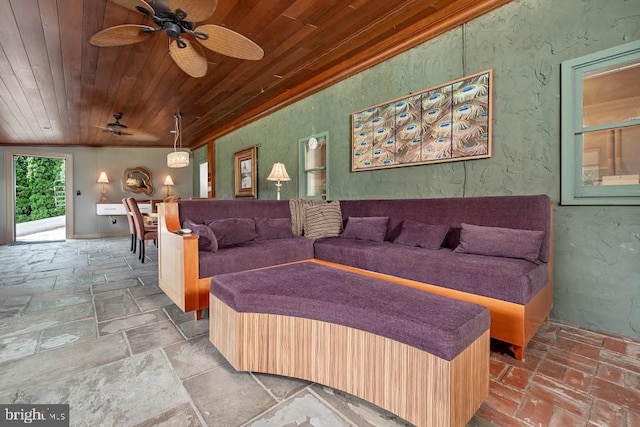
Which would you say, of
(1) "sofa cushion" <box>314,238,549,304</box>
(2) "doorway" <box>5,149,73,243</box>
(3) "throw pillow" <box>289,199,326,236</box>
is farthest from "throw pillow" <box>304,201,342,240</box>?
(2) "doorway" <box>5,149,73,243</box>

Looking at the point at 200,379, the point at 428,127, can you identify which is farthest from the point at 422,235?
the point at 200,379

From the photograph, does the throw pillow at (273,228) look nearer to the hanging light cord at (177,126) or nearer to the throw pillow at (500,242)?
the throw pillow at (500,242)

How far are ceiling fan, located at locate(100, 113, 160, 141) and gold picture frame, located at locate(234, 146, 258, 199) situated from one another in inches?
83.9

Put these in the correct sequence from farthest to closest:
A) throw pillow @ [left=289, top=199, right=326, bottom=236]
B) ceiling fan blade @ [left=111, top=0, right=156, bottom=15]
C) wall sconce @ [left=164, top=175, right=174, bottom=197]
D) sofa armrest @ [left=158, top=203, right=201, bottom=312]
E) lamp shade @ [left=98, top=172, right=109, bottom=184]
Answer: wall sconce @ [left=164, top=175, right=174, bottom=197] < lamp shade @ [left=98, top=172, right=109, bottom=184] < throw pillow @ [left=289, top=199, right=326, bottom=236] < sofa armrest @ [left=158, top=203, right=201, bottom=312] < ceiling fan blade @ [left=111, top=0, right=156, bottom=15]

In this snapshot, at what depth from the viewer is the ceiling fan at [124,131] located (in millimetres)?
5138

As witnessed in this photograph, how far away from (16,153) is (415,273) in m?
8.73

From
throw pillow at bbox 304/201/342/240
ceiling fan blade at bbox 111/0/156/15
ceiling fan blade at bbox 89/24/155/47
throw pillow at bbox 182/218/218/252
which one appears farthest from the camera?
throw pillow at bbox 304/201/342/240

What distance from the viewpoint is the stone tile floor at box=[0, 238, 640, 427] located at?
1.18 m

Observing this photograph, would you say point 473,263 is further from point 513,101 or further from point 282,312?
point 513,101

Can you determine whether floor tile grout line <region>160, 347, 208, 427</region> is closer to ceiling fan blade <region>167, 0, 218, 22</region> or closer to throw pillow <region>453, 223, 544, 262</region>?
throw pillow <region>453, 223, 544, 262</region>

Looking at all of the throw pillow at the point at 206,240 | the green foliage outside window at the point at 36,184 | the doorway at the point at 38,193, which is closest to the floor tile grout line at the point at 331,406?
the throw pillow at the point at 206,240

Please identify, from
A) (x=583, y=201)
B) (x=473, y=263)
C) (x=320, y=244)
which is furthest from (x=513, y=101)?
(x=320, y=244)

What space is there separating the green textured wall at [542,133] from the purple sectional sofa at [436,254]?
0.80ft

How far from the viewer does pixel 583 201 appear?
2.06 meters
